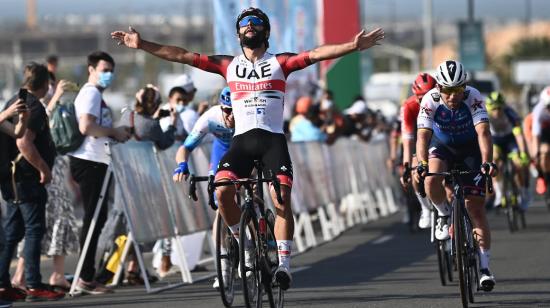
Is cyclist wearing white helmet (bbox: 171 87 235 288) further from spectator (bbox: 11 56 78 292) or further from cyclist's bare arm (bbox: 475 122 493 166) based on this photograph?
cyclist's bare arm (bbox: 475 122 493 166)

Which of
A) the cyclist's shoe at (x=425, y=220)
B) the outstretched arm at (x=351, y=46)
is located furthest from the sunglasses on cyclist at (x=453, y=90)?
the cyclist's shoe at (x=425, y=220)

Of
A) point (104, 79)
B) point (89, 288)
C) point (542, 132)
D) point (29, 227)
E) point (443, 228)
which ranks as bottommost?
point (89, 288)

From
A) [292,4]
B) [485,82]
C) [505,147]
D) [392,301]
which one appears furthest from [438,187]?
[485,82]

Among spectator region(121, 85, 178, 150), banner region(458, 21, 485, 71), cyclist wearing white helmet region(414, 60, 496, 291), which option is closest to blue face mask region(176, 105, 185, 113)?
spectator region(121, 85, 178, 150)

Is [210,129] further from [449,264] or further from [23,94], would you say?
[449,264]

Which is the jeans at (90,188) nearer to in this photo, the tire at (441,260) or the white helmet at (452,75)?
the tire at (441,260)

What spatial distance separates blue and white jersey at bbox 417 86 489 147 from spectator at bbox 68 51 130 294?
3170 mm

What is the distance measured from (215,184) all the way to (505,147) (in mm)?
10839

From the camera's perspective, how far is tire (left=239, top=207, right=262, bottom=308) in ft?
34.9

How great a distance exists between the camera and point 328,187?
22.2m

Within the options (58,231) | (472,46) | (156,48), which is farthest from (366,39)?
(472,46)

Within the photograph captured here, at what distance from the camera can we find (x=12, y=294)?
13.0 meters

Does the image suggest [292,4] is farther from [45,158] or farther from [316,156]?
[45,158]

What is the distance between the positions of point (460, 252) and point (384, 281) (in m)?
2.59
